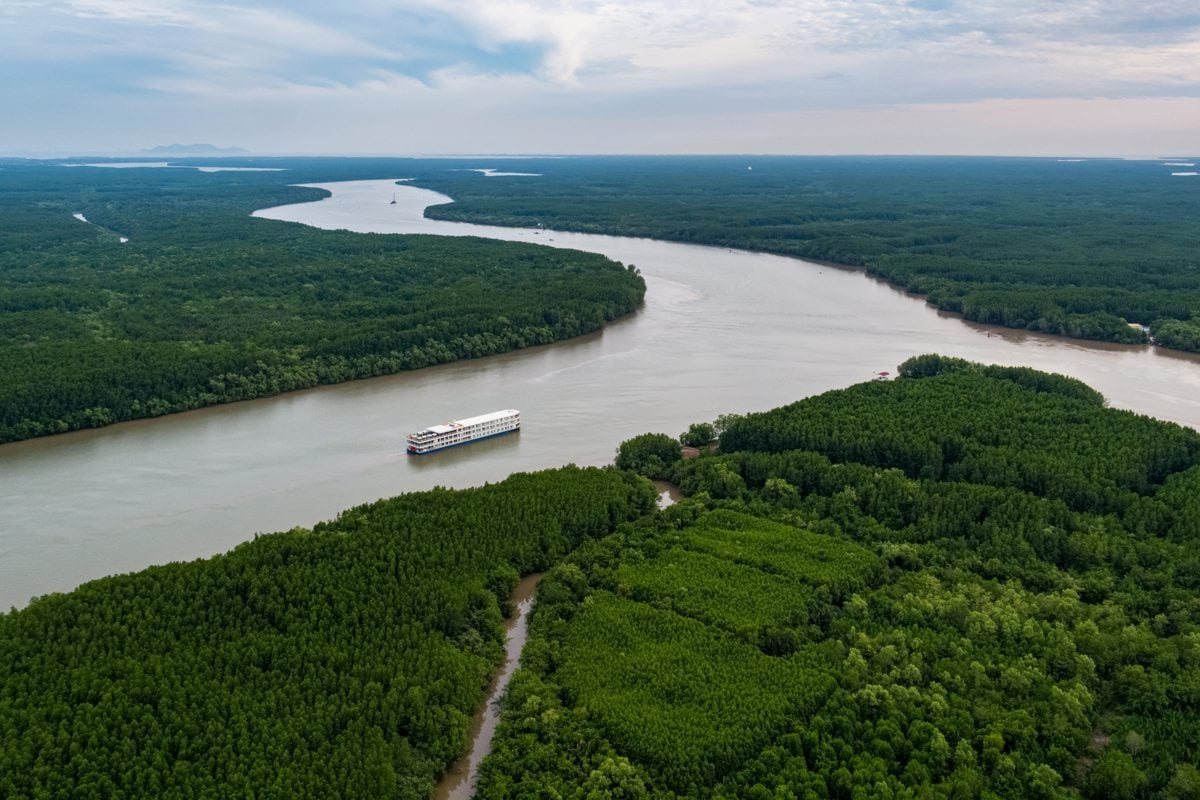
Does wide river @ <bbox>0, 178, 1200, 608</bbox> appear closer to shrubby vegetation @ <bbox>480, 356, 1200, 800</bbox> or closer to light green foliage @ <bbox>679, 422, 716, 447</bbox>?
light green foliage @ <bbox>679, 422, 716, 447</bbox>

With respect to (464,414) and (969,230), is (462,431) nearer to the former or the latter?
(464,414)

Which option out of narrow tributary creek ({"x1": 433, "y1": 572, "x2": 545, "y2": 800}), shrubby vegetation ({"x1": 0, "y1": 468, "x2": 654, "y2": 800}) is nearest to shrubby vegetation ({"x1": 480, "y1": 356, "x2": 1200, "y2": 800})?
narrow tributary creek ({"x1": 433, "y1": 572, "x2": 545, "y2": 800})

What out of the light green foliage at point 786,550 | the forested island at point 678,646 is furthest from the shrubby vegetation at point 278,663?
the light green foliage at point 786,550

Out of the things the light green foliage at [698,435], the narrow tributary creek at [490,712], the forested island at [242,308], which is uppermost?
the forested island at [242,308]

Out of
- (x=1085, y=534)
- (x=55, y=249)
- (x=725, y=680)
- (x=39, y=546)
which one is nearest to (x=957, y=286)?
(x=1085, y=534)

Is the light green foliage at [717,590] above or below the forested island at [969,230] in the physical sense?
below

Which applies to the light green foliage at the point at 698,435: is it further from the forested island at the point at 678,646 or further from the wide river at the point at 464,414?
the forested island at the point at 678,646
